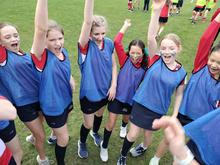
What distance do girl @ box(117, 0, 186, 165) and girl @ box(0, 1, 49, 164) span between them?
1320mm

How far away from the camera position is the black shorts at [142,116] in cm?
372

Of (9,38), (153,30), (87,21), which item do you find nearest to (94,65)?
(87,21)

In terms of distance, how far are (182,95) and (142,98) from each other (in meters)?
0.51

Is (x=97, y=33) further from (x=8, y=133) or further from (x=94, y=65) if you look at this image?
(x=8, y=133)

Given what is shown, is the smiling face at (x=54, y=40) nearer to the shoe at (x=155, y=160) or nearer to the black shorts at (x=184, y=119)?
the black shorts at (x=184, y=119)

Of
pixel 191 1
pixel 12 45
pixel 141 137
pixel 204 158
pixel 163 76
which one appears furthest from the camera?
pixel 191 1

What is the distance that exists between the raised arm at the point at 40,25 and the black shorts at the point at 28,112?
0.71 m

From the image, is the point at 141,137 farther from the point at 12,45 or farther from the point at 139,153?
the point at 12,45

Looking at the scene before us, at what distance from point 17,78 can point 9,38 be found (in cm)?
47

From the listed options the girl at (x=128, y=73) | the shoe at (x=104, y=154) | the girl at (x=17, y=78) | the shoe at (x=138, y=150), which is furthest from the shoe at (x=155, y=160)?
the girl at (x=17, y=78)

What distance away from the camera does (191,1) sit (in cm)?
2003

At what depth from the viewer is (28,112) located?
135 inches

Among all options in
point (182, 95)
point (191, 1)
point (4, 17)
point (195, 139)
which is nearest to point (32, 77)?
point (182, 95)

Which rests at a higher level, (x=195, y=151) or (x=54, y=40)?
(x=54, y=40)
